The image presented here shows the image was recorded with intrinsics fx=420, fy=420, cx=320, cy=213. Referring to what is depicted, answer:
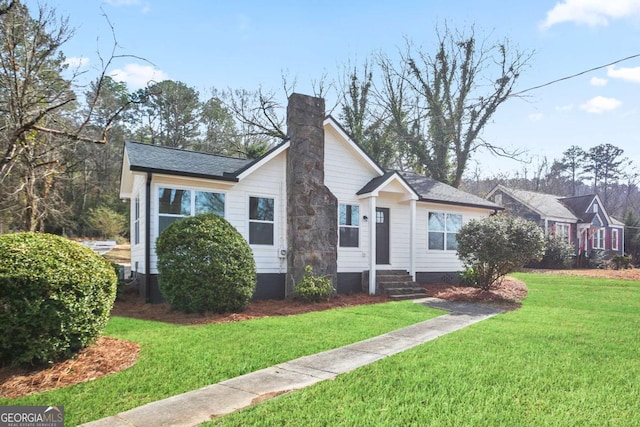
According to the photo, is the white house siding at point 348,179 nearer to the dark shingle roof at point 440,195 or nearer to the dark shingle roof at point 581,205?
the dark shingle roof at point 440,195

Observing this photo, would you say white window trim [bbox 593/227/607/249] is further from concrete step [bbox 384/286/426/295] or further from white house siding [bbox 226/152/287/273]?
white house siding [bbox 226/152/287/273]

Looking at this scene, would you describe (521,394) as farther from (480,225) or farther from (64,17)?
(64,17)

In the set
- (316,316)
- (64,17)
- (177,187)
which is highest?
(64,17)

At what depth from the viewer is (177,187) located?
36.3 feet

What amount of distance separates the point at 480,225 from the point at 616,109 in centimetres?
1316

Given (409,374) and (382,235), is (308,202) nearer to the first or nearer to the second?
(382,235)

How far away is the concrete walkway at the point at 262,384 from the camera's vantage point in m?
3.77

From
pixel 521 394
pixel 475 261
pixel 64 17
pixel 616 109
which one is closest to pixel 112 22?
pixel 64 17

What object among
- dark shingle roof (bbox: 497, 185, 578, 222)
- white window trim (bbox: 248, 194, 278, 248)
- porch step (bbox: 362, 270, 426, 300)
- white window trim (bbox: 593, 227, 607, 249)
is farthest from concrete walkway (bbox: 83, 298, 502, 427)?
white window trim (bbox: 593, 227, 607, 249)

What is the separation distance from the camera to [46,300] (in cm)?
499

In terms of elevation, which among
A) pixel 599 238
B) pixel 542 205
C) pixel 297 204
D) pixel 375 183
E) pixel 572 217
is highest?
pixel 542 205

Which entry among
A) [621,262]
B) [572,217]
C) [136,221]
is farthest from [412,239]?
[572,217]

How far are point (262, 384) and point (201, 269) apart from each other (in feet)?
15.4

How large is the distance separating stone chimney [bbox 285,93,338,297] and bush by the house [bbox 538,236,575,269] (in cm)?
1791
